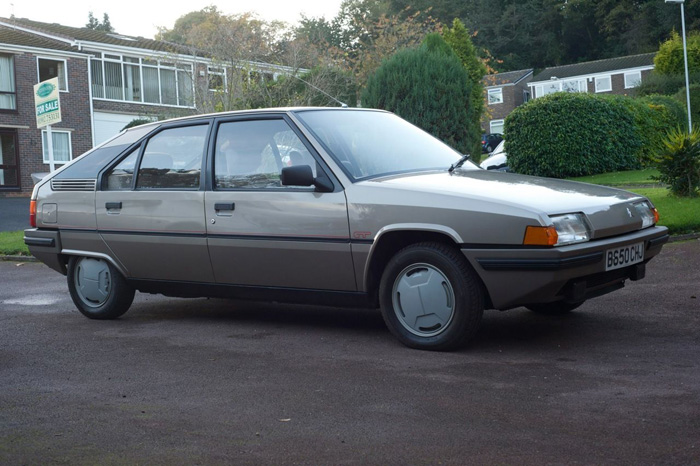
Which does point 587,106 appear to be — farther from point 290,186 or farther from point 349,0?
point 349,0

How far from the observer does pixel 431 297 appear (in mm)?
5664

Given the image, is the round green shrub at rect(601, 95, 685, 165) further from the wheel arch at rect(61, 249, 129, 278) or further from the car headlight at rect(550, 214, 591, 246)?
the car headlight at rect(550, 214, 591, 246)

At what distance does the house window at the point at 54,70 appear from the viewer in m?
38.0

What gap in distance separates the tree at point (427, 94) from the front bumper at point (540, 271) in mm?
11580

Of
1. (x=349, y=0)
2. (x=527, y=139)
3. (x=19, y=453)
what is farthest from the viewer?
(x=349, y=0)

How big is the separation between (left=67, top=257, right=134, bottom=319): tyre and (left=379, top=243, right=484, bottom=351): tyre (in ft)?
8.92

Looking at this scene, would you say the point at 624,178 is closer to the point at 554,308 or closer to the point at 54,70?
the point at 554,308

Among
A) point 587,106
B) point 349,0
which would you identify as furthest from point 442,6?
point 587,106

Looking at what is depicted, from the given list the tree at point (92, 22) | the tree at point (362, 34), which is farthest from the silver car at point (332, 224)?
the tree at point (92, 22)

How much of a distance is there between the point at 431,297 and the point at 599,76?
239 ft

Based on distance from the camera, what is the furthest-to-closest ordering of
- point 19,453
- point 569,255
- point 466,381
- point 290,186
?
point 290,186, point 569,255, point 466,381, point 19,453

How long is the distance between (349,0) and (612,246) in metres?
77.4

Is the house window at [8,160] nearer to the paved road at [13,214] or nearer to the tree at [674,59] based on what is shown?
the paved road at [13,214]

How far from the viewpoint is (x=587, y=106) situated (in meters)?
23.0
